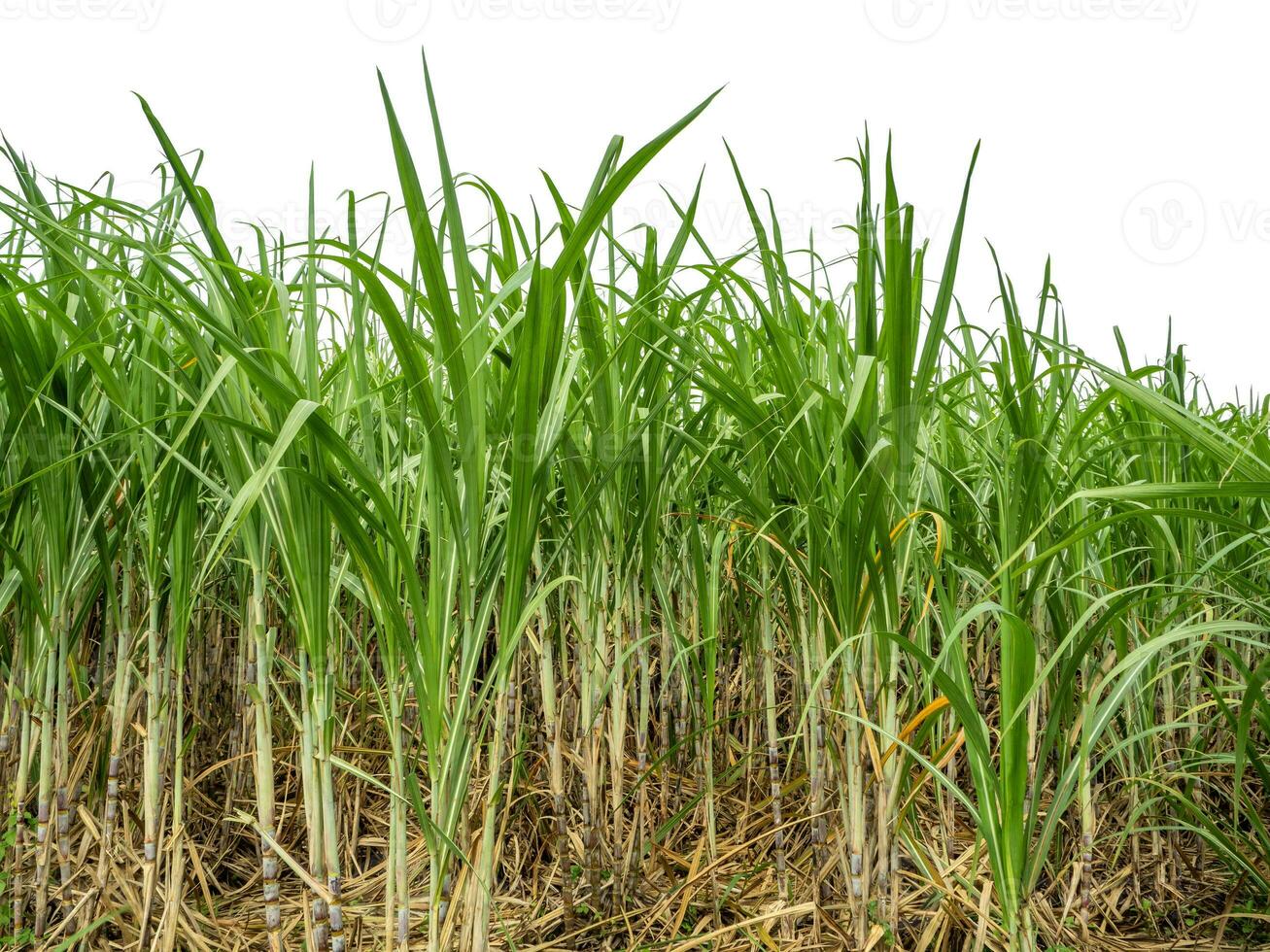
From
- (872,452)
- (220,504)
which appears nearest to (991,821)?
(872,452)

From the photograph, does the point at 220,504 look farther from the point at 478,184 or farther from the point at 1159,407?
the point at 1159,407

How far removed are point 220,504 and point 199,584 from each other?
294 mm

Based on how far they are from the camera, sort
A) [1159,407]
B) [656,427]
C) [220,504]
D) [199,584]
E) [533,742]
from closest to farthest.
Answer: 1. [1159,407]
2. [199,584]
3. [656,427]
4. [220,504]
5. [533,742]

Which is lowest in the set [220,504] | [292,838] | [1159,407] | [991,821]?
[292,838]

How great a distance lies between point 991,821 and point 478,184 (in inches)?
36.0

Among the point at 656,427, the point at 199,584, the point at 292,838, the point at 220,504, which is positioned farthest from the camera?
the point at 292,838

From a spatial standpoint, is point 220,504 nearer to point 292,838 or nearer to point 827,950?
point 292,838

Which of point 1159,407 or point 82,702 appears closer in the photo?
point 1159,407

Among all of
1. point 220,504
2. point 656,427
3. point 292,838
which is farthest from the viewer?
point 292,838

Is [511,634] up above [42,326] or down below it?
below

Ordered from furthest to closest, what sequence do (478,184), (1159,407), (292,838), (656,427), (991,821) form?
(292,838), (656,427), (478,184), (991,821), (1159,407)

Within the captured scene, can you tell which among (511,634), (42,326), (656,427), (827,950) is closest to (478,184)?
(656,427)

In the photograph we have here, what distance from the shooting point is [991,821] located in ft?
3.22

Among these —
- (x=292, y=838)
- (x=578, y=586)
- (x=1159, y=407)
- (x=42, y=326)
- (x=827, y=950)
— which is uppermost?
(x=42, y=326)
